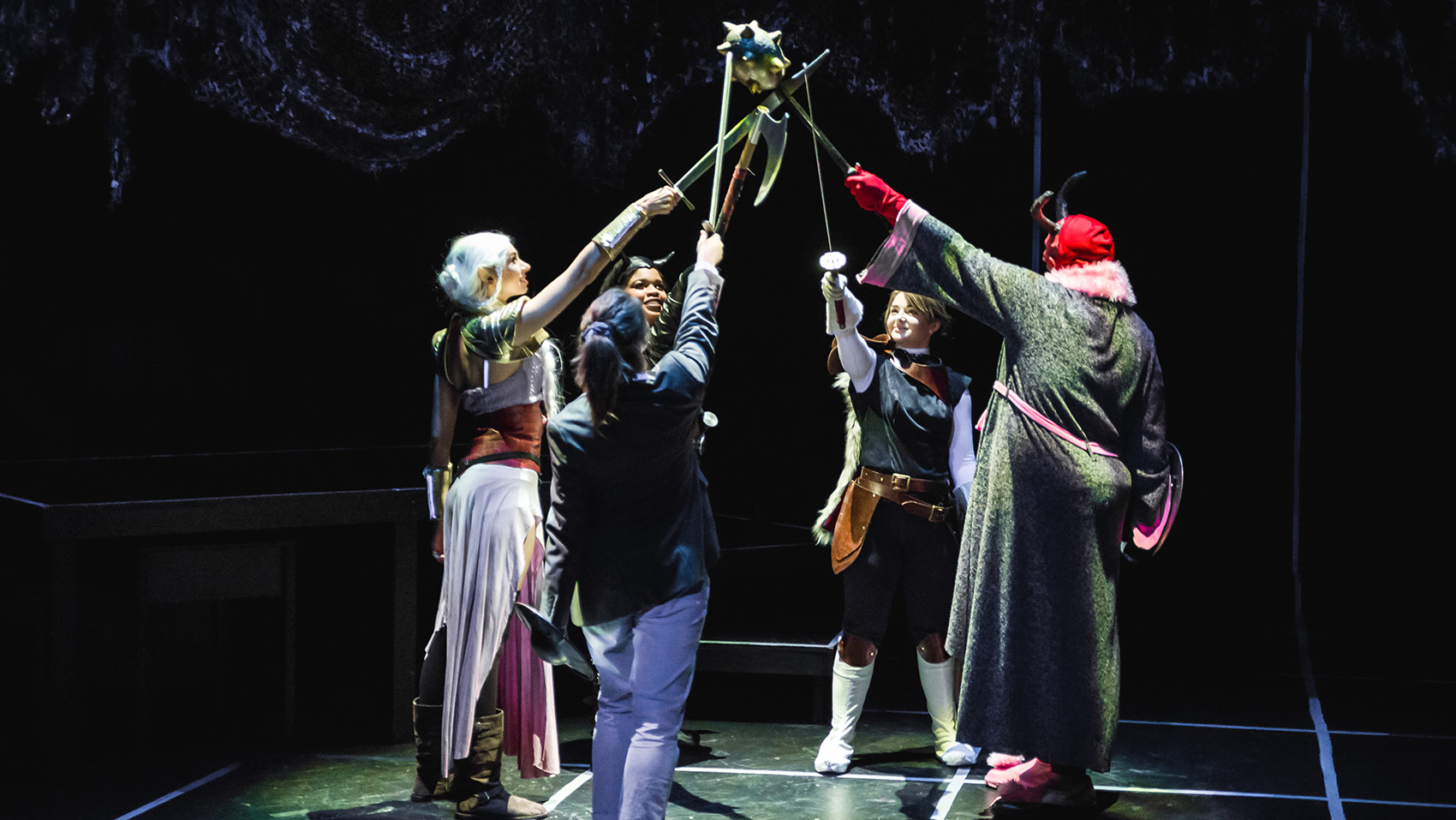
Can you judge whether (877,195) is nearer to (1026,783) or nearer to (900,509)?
(900,509)

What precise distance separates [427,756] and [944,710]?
1.44m

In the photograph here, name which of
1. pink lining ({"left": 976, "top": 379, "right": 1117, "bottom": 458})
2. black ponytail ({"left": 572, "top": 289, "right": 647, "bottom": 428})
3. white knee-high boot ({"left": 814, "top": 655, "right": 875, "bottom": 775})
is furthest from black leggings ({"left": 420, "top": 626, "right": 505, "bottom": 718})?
pink lining ({"left": 976, "top": 379, "right": 1117, "bottom": 458})

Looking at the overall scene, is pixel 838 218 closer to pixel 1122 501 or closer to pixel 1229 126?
pixel 1229 126

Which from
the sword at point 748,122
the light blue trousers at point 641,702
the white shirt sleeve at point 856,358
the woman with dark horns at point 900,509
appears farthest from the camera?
the woman with dark horns at point 900,509

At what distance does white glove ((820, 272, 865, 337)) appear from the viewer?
3.23 metres

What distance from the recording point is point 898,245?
296cm

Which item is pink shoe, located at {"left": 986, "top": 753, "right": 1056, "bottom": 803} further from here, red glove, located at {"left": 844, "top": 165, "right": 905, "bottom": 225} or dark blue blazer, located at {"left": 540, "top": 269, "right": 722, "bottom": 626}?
red glove, located at {"left": 844, "top": 165, "right": 905, "bottom": 225}

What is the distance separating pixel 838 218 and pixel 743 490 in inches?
49.8

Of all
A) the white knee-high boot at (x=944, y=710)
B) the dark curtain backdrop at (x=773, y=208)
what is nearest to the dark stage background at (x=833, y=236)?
the dark curtain backdrop at (x=773, y=208)

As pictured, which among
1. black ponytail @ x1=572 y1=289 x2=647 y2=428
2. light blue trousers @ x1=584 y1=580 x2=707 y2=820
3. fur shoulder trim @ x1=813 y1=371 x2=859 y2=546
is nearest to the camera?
black ponytail @ x1=572 y1=289 x2=647 y2=428

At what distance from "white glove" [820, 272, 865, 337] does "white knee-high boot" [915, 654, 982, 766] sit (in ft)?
3.26

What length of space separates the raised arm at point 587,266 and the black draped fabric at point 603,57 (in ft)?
8.18

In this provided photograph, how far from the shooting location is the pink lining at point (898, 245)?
2.95 m

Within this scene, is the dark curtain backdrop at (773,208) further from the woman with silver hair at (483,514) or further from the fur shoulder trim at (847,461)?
the woman with silver hair at (483,514)
